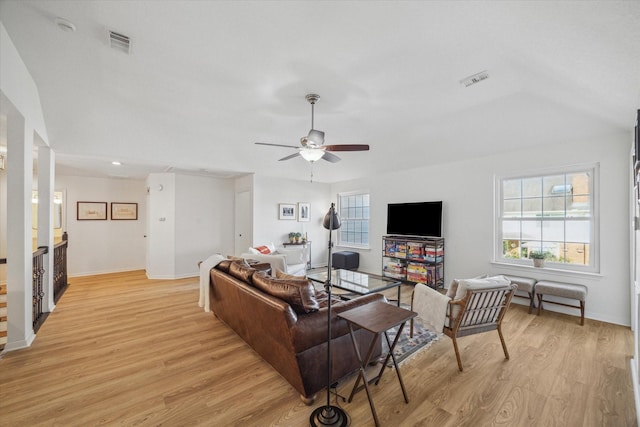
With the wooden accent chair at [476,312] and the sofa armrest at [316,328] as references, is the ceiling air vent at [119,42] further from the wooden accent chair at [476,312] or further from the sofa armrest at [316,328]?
the wooden accent chair at [476,312]

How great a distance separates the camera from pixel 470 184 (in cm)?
488

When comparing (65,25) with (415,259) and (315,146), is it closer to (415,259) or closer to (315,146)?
(315,146)

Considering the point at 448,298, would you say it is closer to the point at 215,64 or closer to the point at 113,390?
the point at 113,390

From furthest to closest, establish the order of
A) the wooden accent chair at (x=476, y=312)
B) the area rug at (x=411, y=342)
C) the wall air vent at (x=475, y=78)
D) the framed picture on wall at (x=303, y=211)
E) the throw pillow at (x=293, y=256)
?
the framed picture on wall at (x=303, y=211) < the throw pillow at (x=293, y=256) < the wall air vent at (x=475, y=78) < the area rug at (x=411, y=342) < the wooden accent chair at (x=476, y=312)

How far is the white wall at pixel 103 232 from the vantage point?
6215 mm

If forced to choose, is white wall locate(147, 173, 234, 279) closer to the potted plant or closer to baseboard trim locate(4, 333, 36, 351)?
baseboard trim locate(4, 333, 36, 351)

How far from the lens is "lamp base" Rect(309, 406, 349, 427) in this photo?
176cm

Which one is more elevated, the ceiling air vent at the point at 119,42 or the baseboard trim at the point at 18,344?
the ceiling air vent at the point at 119,42

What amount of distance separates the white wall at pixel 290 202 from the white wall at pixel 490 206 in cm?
92

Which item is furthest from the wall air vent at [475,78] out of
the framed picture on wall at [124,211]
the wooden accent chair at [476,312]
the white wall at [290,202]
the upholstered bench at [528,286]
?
the framed picture on wall at [124,211]

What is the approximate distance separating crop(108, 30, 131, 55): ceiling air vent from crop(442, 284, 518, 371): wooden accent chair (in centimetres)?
391

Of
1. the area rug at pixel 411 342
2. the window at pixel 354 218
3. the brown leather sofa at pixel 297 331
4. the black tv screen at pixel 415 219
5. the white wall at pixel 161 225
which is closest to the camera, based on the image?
the brown leather sofa at pixel 297 331

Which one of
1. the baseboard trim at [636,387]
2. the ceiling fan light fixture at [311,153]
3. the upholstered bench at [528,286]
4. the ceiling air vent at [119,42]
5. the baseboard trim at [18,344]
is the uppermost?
the ceiling air vent at [119,42]

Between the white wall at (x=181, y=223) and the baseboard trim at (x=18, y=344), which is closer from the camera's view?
the baseboard trim at (x=18, y=344)
